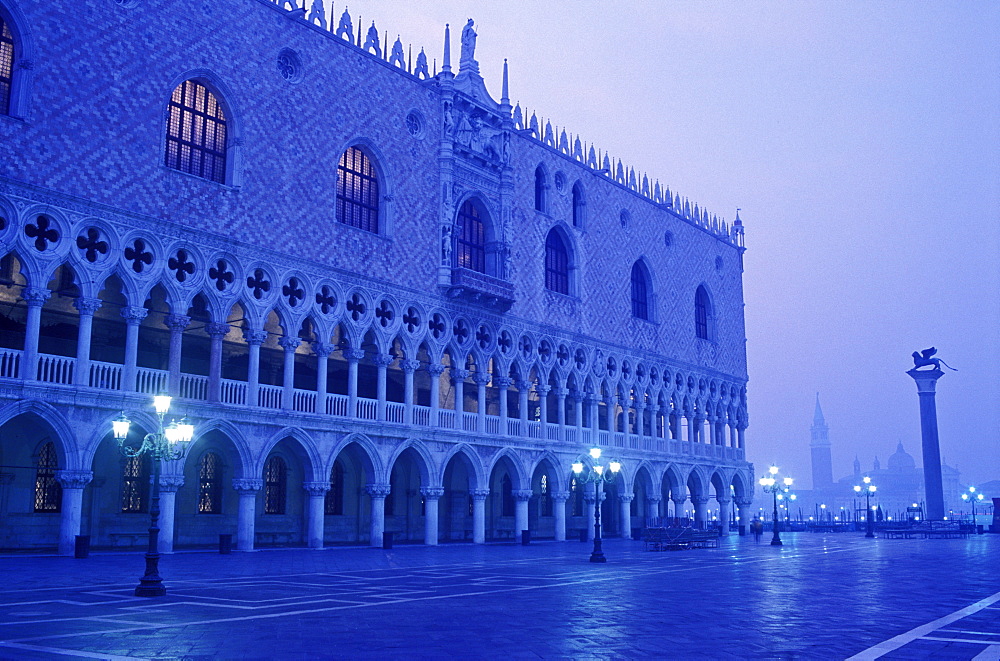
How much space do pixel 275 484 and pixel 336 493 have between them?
9.11 ft

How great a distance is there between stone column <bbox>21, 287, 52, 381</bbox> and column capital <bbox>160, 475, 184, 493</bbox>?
12.8 feet

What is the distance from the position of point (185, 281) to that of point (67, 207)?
3.48m

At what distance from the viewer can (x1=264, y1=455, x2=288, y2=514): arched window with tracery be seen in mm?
29109

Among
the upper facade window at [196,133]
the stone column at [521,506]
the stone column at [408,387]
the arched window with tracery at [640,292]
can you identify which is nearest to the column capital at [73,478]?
the upper facade window at [196,133]

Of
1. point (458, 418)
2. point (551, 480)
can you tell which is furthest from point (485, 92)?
point (551, 480)

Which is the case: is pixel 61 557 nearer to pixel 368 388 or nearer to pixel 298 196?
pixel 298 196

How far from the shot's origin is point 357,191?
2978 centimetres

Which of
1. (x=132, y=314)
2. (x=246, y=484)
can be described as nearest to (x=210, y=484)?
(x=246, y=484)

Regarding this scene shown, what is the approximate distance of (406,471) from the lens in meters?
34.2

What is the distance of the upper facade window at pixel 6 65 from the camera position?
21266mm

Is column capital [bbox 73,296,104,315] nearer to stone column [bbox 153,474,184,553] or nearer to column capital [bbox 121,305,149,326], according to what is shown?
column capital [bbox 121,305,149,326]

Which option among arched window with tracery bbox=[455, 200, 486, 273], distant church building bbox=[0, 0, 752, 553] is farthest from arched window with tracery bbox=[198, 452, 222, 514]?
arched window with tracery bbox=[455, 200, 486, 273]

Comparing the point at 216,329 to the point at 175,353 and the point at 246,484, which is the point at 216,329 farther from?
the point at 246,484

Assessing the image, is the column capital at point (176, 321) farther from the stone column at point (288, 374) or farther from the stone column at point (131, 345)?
the stone column at point (288, 374)
